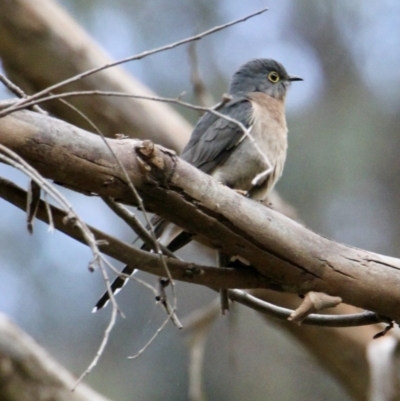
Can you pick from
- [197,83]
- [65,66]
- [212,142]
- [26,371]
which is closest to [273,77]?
[197,83]

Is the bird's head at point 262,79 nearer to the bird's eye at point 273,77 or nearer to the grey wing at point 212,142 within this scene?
the bird's eye at point 273,77

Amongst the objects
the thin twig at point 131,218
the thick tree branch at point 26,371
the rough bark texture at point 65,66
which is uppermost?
the rough bark texture at point 65,66

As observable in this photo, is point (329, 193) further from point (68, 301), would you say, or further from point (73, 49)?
point (73, 49)

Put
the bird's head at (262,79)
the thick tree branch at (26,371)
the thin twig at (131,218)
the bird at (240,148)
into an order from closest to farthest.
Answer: the thin twig at (131,218) → the bird at (240,148) → the thick tree branch at (26,371) → the bird's head at (262,79)

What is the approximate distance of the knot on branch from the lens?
2.48 meters

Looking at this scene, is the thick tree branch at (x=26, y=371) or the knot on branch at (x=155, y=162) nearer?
the knot on branch at (x=155, y=162)

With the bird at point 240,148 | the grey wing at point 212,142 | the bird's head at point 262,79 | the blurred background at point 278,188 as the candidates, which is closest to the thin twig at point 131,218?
the bird at point 240,148

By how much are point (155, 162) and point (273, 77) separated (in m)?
2.79

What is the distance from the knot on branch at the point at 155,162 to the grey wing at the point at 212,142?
4.72ft

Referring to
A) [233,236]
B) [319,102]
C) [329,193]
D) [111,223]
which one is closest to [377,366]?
[233,236]

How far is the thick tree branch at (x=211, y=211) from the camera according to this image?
7.76 feet

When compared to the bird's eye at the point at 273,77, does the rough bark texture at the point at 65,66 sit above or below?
below

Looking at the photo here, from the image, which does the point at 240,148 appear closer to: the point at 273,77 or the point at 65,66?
the point at 273,77

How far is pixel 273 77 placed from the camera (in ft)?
16.8
